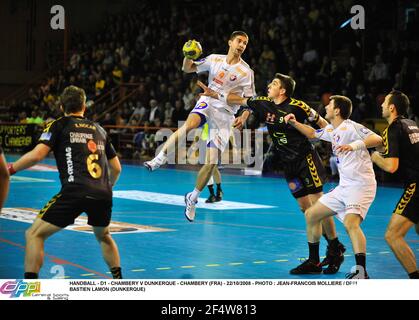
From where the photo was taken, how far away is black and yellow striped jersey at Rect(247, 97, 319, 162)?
870cm

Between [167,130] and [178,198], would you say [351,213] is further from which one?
[167,130]

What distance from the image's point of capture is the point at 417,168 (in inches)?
290

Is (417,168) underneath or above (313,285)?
above

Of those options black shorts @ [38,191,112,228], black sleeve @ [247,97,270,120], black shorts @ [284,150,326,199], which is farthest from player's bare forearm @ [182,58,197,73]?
black shorts @ [38,191,112,228]

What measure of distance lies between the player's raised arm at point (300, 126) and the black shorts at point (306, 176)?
20.1 inches

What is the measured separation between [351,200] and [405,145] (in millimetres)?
780

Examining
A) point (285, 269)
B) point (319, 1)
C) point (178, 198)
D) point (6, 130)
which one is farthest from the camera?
point (6, 130)

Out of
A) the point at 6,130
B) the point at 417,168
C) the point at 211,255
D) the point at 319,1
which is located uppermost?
the point at 319,1

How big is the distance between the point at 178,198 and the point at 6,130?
16.3 metres

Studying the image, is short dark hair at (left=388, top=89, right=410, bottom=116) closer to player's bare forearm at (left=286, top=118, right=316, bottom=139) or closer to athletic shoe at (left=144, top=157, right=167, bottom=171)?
player's bare forearm at (left=286, top=118, right=316, bottom=139)

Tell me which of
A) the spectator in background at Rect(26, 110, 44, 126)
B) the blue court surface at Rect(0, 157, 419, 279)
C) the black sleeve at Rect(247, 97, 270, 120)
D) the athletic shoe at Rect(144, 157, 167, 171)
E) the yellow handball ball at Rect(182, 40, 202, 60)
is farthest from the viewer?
the spectator in background at Rect(26, 110, 44, 126)

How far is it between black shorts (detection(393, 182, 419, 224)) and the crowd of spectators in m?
12.2
